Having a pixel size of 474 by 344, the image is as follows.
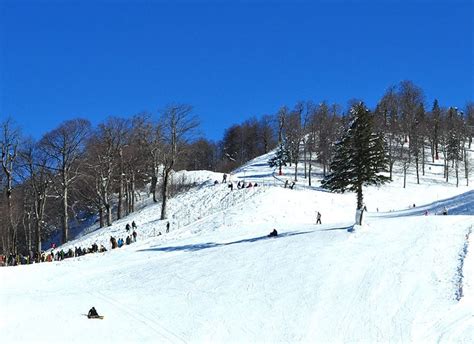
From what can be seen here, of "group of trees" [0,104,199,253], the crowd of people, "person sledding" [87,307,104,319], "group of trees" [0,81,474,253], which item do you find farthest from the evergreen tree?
"person sledding" [87,307,104,319]

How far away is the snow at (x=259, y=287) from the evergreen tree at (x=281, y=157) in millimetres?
31624

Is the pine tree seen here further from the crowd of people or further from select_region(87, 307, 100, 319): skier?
select_region(87, 307, 100, 319): skier

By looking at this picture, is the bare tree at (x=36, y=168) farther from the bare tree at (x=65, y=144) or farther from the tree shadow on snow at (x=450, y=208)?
the tree shadow on snow at (x=450, y=208)

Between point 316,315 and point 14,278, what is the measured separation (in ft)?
61.9

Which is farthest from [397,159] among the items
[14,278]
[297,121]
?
[14,278]

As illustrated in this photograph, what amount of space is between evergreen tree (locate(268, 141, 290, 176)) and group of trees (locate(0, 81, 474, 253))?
239 millimetres

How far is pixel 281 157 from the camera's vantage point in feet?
230

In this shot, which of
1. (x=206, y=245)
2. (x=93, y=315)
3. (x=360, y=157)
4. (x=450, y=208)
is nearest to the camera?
(x=93, y=315)

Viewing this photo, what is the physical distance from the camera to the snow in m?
17.8

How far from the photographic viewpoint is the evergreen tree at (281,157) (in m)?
70.6

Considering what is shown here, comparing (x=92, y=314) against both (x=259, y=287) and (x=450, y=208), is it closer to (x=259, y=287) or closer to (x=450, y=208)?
(x=259, y=287)

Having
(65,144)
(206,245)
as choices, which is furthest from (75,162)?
(206,245)

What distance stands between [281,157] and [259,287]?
4845 cm

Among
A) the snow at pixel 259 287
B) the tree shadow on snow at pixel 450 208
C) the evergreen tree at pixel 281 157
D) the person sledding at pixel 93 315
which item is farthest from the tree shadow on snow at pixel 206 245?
the evergreen tree at pixel 281 157
